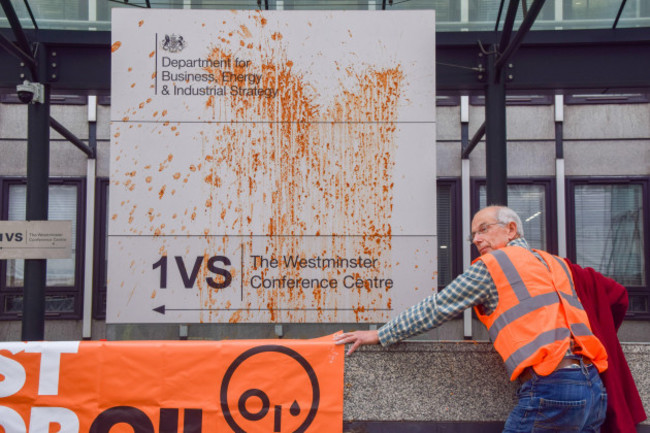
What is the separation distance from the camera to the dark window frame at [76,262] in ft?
35.5

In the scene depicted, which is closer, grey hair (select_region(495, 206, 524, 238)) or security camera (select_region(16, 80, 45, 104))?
grey hair (select_region(495, 206, 524, 238))

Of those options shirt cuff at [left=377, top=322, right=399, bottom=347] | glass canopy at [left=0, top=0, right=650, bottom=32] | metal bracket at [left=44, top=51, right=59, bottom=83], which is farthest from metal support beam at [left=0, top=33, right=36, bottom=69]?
shirt cuff at [left=377, top=322, right=399, bottom=347]

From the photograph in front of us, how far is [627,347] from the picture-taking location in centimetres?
368

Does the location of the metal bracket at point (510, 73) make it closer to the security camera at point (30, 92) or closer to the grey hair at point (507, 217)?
the grey hair at point (507, 217)

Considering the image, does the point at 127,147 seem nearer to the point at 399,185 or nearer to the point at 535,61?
the point at 399,185

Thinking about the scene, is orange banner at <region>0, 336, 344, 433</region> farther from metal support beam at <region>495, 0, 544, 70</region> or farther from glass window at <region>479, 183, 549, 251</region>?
glass window at <region>479, 183, 549, 251</region>

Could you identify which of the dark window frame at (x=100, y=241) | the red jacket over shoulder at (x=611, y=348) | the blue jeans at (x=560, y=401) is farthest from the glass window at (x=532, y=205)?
the blue jeans at (x=560, y=401)

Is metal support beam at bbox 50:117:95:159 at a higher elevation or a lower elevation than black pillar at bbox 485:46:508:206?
higher

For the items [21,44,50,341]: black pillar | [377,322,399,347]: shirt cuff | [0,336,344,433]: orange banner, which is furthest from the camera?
[21,44,50,341]: black pillar

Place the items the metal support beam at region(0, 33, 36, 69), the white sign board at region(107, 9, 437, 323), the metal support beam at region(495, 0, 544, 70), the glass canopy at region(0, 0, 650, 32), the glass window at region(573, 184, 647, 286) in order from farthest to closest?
the glass window at region(573, 184, 647, 286), the glass canopy at region(0, 0, 650, 32), the metal support beam at region(0, 33, 36, 69), the white sign board at region(107, 9, 437, 323), the metal support beam at region(495, 0, 544, 70)

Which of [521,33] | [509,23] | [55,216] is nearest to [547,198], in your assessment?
[509,23]

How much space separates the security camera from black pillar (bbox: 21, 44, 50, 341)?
60 millimetres

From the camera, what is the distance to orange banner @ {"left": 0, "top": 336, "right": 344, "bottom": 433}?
3471 millimetres

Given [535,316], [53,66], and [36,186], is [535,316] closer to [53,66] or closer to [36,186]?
[36,186]
